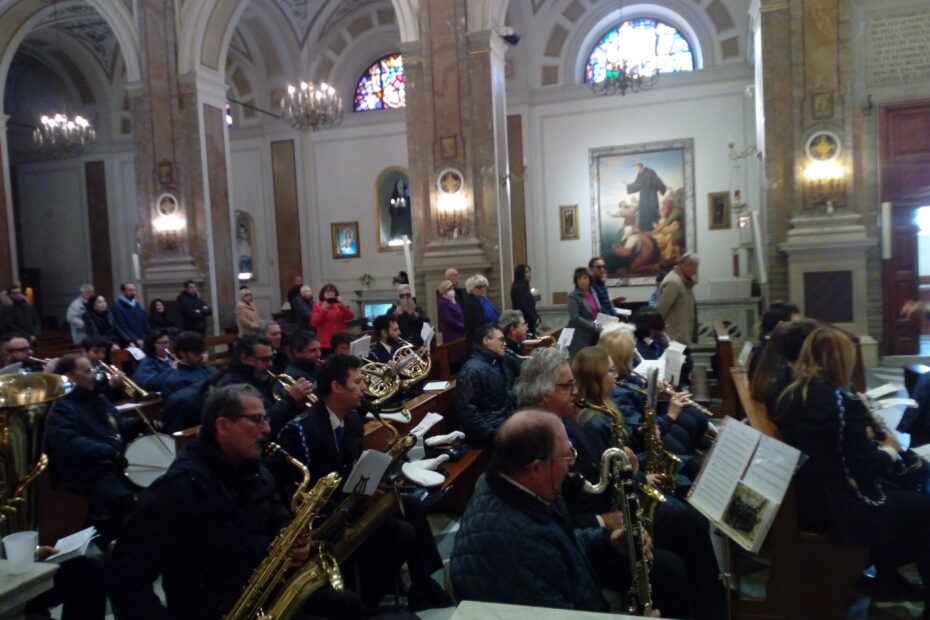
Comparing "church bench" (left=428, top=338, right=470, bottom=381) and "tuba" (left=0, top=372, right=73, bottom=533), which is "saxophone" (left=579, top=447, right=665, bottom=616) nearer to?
"tuba" (left=0, top=372, right=73, bottom=533)

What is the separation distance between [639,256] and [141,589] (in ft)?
48.6

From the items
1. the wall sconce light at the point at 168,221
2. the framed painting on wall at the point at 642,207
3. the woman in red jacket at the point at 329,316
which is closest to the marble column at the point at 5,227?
the wall sconce light at the point at 168,221

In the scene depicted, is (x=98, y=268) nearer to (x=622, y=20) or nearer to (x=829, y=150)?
(x=622, y=20)

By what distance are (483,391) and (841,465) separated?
2.42 m

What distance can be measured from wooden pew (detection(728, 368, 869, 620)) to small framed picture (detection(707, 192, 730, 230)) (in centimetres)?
1301

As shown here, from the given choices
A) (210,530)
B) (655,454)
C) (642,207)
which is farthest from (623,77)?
(210,530)

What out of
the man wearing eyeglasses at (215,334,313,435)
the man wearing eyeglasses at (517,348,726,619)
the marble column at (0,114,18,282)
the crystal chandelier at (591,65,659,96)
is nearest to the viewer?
the man wearing eyeglasses at (517,348,726,619)

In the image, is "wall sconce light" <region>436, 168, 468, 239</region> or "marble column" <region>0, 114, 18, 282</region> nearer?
"wall sconce light" <region>436, 168, 468, 239</region>

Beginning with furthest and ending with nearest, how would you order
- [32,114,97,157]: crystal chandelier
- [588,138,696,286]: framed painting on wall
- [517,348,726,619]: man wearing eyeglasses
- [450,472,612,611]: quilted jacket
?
[588,138,696,286]: framed painting on wall, [32,114,97,157]: crystal chandelier, [517,348,726,619]: man wearing eyeglasses, [450,472,612,611]: quilted jacket

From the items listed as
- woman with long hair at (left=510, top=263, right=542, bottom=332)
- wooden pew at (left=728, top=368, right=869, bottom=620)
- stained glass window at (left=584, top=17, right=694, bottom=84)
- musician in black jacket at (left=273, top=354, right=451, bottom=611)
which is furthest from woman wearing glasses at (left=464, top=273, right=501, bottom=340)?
stained glass window at (left=584, top=17, right=694, bottom=84)

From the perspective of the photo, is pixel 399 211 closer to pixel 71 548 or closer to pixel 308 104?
pixel 308 104

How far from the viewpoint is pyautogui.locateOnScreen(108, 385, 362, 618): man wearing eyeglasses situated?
254 centimetres

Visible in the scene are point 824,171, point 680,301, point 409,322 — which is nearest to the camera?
point 680,301

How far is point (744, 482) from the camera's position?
3152 millimetres
